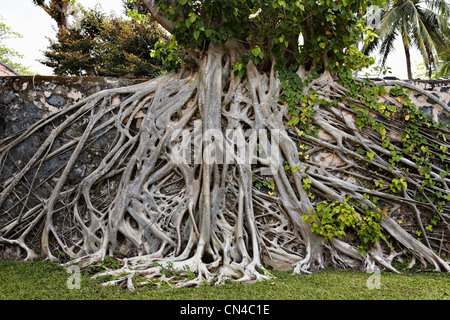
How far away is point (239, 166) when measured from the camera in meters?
3.45

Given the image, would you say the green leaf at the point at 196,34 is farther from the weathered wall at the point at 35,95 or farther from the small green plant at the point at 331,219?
the small green plant at the point at 331,219

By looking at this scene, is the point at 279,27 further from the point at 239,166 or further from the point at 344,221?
the point at 344,221

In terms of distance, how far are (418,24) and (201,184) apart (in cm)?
1357

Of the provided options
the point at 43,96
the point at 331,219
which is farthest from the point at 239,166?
the point at 43,96

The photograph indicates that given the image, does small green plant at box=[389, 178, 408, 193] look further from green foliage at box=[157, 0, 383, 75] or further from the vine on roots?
green foliage at box=[157, 0, 383, 75]

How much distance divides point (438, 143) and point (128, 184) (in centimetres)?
321

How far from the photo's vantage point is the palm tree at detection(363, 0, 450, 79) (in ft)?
43.9

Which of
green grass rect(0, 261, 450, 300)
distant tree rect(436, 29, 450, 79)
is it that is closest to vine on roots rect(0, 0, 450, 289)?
green grass rect(0, 261, 450, 300)

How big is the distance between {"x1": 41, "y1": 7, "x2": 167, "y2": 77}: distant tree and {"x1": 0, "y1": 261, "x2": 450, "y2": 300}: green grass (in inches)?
317

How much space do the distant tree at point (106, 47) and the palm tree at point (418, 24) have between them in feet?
28.8

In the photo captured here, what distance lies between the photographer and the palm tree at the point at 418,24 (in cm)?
1338
